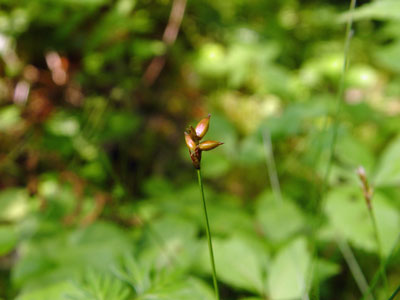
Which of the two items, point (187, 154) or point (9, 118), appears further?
point (187, 154)

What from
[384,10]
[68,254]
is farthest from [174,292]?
[384,10]

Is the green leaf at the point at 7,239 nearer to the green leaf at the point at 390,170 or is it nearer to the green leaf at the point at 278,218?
the green leaf at the point at 278,218

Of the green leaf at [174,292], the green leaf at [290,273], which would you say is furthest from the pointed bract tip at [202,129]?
the green leaf at [290,273]

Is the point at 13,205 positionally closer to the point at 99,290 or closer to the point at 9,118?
the point at 9,118

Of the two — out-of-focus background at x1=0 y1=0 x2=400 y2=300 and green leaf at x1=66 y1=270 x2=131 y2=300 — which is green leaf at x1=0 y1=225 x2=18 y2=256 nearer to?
out-of-focus background at x1=0 y1=0 x2=400 y2=300

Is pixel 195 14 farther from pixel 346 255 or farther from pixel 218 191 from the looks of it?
pixel 346 255

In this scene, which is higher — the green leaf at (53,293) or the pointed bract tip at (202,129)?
the pointed bract tip at (202,129)

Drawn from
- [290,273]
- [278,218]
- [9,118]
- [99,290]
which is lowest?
[278,218]

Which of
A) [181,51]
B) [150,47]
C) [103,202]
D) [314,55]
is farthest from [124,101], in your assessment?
[314,55]
